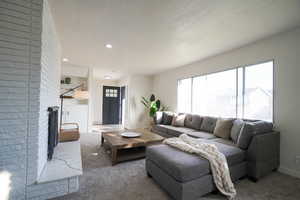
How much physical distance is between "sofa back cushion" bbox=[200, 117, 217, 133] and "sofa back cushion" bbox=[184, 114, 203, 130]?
0.49 ft

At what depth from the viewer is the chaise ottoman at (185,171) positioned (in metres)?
1.54

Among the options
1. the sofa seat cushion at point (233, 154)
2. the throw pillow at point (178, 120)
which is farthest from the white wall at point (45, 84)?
the throw pillow at point (178, 120)

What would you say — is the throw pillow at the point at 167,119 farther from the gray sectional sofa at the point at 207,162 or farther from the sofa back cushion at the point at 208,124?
the gray sectional sofa at the point at 207,162

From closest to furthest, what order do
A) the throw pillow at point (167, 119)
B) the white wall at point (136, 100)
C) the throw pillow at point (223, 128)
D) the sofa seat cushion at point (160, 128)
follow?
1. the throw pillow at point (223, 128)
2. the sofa seat cushion at point (160, 128)
3. the throw pillow at point (167, 119)
4. the white wall at point (136, 100)

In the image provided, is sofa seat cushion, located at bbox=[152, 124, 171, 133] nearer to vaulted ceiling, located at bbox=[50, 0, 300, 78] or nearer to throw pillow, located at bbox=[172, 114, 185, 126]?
throw pillow, located at bbox=[172, 114, 185, 126]

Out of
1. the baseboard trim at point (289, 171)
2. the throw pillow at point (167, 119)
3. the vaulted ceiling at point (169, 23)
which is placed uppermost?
the vaulted ceiling at point (169, 23)

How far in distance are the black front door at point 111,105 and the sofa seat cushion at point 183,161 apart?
5644 mm

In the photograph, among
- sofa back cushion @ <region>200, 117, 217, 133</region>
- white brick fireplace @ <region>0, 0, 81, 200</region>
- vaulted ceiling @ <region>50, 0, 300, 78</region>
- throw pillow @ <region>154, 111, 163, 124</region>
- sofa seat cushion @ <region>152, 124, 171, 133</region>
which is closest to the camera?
white brick fireplace @ <region>0, 0, 81, 200</region>

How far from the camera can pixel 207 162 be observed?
5.64 feet

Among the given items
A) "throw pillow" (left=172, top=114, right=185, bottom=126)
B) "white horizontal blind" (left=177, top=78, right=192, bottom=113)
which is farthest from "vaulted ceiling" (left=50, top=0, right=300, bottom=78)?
"throw pillow" (left=172, top=114, right=185, bottom=126)

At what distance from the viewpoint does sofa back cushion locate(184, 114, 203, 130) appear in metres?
3.77

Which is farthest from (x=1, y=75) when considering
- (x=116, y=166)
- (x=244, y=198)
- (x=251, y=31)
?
(x=251, y=31)

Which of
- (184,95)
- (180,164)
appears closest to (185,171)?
(180,164)

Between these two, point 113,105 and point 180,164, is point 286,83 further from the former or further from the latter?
point 113,105
